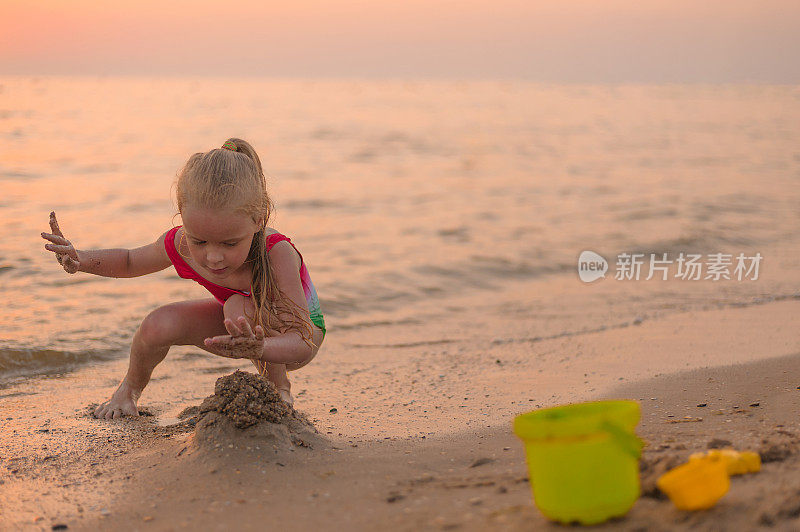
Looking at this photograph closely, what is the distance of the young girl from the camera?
9.08ft

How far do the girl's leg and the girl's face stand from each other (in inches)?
20.1

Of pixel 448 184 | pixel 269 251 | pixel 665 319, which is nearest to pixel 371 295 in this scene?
pixel 665 319

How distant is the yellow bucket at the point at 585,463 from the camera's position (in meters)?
1.85

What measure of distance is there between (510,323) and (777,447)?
3.60 metres

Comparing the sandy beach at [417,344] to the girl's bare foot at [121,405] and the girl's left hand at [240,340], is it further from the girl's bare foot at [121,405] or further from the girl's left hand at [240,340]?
the girl's left hand at [240,340]

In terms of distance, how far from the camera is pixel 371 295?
6.52 metres

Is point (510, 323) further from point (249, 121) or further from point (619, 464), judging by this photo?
point (249, 121)

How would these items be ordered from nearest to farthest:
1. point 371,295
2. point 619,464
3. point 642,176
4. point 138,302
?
point 619,464 < point 138,302 < point 371,295 < point 642,176

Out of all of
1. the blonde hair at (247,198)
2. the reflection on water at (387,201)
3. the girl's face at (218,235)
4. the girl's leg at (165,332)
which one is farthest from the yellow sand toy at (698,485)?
the reflection on water at (387,201)

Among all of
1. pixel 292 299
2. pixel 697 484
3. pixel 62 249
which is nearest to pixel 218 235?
pixel 292 299

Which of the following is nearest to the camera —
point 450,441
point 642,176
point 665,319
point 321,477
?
point 321,477

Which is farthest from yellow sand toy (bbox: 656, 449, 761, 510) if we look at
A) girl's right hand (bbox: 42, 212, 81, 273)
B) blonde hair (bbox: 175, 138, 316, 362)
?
girl's right hand (bbox: 42, 212, 81, 273)

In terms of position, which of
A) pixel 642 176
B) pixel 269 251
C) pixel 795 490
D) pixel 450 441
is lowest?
pixel 450 441

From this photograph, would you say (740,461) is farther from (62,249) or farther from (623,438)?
(62,249)
